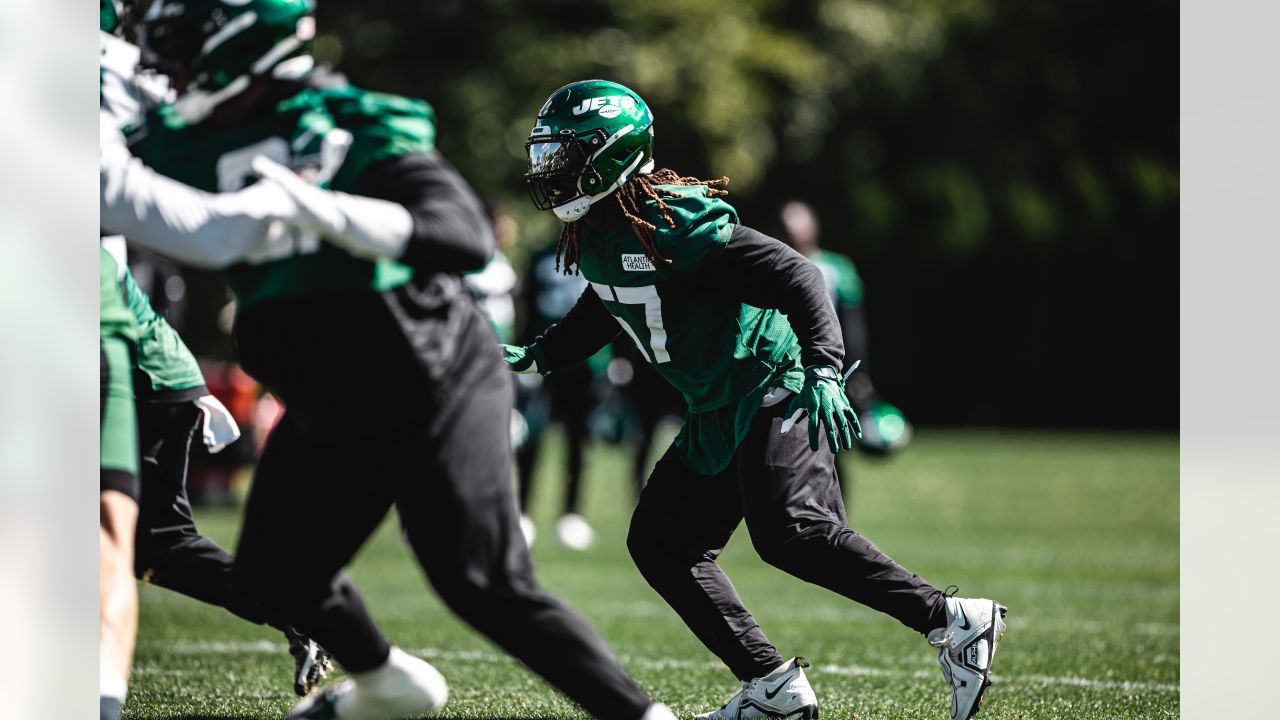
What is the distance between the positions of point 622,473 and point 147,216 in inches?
557

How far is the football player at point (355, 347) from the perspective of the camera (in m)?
3.41

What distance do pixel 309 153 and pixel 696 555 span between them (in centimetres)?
160

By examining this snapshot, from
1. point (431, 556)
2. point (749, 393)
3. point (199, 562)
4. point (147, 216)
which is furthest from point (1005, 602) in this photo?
point (147, 216)

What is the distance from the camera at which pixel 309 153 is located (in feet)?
11.7

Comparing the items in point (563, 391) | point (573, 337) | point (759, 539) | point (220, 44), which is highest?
point (220, 44)

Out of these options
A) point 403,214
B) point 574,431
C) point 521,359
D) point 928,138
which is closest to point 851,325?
point 574,431

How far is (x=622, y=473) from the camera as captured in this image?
17266mm

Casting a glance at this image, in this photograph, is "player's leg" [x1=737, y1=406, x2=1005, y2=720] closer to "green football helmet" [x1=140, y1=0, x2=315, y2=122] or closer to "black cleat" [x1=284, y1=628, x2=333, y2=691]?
"black cleat" [x1=284, y1=628, x2=333, y2=691]

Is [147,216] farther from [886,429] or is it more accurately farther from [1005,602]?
[1005,602]

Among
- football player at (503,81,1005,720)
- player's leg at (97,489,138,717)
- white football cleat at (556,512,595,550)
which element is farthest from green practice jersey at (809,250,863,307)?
player's leg at (97,489,138,717)

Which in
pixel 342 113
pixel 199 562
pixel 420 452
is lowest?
pixel 199 562

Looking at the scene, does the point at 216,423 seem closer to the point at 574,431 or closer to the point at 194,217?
the point at 194,217

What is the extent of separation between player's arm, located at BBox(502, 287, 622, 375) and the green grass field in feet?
3.59

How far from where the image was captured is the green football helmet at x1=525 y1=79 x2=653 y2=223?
4.05 metres
